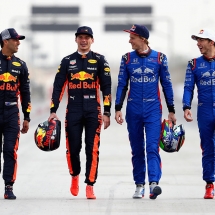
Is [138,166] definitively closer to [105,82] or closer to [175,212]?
[105,82]

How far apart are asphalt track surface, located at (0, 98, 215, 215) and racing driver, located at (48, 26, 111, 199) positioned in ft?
1.76

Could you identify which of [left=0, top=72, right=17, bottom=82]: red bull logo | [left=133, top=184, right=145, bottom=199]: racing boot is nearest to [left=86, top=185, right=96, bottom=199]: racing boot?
[left=133, top=184, right=145, bottom=199]: racing boot

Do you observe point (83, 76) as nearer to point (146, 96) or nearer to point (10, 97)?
point (146, 96)

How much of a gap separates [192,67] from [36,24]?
73658mm

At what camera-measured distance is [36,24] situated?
8500 centimetres

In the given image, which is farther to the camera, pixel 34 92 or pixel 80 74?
pixel 34 92

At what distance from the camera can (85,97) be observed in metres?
11.8

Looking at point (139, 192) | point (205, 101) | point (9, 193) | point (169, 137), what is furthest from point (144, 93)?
point (9, 193)

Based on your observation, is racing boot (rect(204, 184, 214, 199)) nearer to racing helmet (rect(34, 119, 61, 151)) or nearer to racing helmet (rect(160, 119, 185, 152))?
racing helmet (rect(160, 119, 185, 152))

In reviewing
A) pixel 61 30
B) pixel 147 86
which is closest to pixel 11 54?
pixel 147 86

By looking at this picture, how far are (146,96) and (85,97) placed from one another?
2.38ft

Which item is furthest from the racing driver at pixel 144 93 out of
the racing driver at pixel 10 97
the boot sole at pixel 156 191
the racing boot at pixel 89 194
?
the racing driver at pixel 10 97

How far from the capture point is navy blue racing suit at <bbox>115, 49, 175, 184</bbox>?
466 inches

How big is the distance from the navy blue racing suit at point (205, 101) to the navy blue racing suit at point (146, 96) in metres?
0.27
